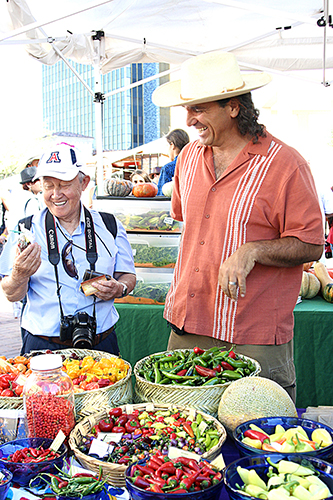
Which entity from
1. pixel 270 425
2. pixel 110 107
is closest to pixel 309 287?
pixel 270 425

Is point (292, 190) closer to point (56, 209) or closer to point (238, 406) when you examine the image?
point (238, 406)

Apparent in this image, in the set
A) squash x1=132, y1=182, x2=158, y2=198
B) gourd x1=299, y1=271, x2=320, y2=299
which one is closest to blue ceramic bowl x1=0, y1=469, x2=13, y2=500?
squash x1=132, y1=182, x2=158, y2=198

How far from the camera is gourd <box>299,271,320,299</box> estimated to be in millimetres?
4328

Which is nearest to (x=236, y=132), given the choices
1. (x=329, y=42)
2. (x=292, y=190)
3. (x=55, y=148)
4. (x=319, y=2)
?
(x=292, y=190)

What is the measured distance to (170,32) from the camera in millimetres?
6062

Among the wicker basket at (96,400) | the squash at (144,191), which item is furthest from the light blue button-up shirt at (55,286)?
the squash at (144,191)

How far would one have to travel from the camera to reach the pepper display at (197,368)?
1942 millimetres

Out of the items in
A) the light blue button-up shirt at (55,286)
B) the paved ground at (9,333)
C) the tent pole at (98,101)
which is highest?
the tent pole at (98,101)

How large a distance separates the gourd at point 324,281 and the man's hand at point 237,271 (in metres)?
2.37

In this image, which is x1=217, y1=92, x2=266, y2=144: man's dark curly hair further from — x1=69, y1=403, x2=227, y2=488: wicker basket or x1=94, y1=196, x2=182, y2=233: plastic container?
x1=94, y1=196, x2=182, y2=233: plastic container

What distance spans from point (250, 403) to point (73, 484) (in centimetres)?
67

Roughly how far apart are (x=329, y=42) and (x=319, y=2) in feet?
3.68

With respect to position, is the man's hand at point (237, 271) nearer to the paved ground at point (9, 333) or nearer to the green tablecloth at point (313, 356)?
the green tablecloth at point (313, 356)

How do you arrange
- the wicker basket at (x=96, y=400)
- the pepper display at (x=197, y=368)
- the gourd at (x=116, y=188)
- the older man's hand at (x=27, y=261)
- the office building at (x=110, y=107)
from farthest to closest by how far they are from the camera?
the office building at (x=110, y=107)
the gourd at (x=116, y=188)
the older man's hand at (x=27, y=261)
the pepper display at (x=197, y=368)
the wicker basket at (x=96, y=400)
